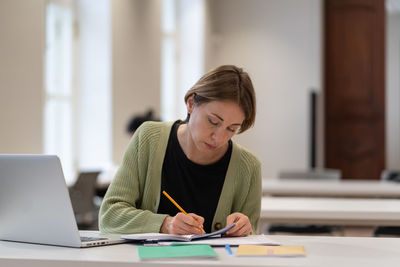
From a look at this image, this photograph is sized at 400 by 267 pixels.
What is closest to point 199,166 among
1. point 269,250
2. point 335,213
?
point 269,250

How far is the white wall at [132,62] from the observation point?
6.36m

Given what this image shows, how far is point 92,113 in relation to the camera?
20.9 ft

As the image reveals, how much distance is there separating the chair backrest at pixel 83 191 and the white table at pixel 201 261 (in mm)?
2797

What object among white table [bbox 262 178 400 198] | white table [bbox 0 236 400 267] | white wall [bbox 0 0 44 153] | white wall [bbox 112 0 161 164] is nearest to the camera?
white table [bbox 0 236 400 267]

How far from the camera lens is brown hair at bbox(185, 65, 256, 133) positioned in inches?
83.4

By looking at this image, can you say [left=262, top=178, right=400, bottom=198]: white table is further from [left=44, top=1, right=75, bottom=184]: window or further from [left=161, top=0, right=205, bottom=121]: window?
[left=161, top=0, right=205, bottom=121]: window

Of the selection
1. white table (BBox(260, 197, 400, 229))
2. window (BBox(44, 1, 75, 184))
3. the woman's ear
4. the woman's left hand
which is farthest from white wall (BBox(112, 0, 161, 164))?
the woman's left hand

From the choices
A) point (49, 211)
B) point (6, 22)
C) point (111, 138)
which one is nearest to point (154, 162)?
point (49, 211)

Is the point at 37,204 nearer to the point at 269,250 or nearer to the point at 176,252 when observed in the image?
the point at 176,252

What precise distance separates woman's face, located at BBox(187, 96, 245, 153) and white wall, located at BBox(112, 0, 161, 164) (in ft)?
13.9

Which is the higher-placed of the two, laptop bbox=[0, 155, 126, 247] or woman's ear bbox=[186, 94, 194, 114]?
woman's ear bbox=[186, 94, 194, 114]

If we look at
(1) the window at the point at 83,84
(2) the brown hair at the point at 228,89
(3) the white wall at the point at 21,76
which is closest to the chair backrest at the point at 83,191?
(3) the white wall at the point at 21,76

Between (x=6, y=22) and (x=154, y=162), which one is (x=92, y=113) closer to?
(x=6, y=22)

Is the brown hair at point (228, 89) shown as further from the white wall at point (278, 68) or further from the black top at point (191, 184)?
the white wall at point (278, 68)
